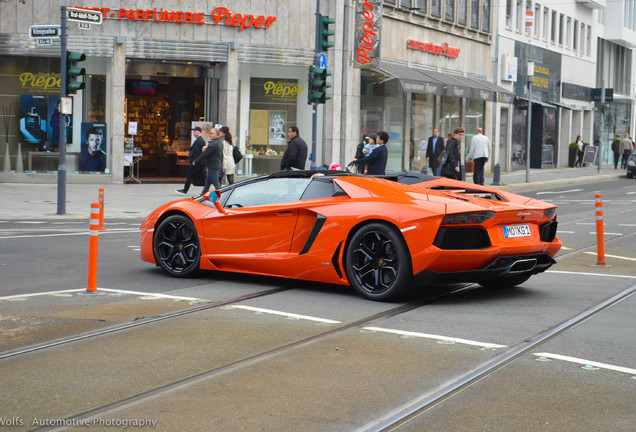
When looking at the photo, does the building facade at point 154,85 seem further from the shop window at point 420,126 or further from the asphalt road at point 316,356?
the asphalt road at point 316,356

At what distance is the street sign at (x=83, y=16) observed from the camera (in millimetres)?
18050

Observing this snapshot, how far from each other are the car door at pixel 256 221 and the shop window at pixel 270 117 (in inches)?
825

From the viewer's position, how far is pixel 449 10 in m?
39.8

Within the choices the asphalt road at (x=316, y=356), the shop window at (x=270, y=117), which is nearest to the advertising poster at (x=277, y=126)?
the shop window at (x=270, y=117)

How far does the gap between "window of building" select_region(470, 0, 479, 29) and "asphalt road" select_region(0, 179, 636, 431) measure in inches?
1283

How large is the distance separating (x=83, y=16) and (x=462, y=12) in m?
25.5

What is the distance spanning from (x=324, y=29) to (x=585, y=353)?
16862 millimetres

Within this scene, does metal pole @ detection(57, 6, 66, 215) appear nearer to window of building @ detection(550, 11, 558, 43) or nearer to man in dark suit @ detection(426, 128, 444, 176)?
man in dark suit @ detection(426, 128, 444, 176)

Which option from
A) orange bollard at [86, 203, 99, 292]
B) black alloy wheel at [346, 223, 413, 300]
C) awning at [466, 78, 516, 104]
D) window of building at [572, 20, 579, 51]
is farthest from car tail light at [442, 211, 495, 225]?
window of building at [572, 20, 579, 51]

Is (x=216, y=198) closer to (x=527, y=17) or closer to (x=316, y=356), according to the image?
(x=316, y=356)

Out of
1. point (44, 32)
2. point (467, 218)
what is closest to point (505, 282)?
point (467, 218)

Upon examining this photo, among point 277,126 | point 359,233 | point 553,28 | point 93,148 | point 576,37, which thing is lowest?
point 359,233

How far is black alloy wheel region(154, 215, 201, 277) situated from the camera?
401 inches

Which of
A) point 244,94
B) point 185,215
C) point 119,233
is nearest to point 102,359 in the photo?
point 185,215
